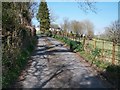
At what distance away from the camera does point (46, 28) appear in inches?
3784

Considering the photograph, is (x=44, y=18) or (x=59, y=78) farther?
(x=44, y=18)

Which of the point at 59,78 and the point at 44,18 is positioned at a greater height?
the point at 44,18

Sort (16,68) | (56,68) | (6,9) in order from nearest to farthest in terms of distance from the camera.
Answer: (16,68), (56,68), (6,9)

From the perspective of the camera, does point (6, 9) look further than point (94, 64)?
Yes

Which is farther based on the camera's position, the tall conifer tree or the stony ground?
the tall conifer tree

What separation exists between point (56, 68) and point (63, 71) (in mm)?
1211

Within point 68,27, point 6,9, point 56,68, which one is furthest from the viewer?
point 68,27

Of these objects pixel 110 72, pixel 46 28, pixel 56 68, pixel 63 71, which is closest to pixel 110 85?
pixel 110 72

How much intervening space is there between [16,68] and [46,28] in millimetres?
81360

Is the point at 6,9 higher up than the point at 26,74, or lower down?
higher up

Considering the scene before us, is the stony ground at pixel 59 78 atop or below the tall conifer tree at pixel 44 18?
below

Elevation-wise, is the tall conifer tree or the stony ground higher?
the tall conifer tree

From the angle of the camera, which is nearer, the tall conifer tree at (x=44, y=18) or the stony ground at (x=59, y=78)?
the stony ground at (x=59, y=78)

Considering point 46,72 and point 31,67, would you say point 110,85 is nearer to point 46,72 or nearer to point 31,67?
point 46,72
